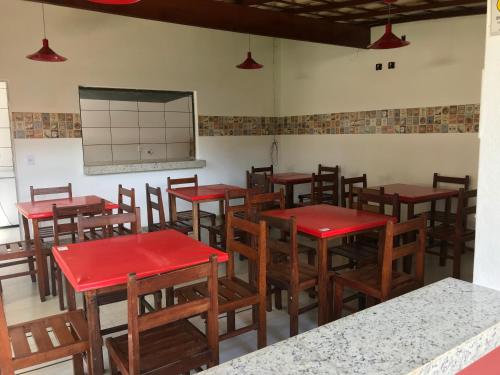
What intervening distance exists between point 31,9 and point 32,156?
1.64 m

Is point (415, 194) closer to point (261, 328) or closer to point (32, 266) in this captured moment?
point (261, 328)

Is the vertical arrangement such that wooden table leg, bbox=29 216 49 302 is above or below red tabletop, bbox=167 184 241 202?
below

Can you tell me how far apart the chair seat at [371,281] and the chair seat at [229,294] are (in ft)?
1.92

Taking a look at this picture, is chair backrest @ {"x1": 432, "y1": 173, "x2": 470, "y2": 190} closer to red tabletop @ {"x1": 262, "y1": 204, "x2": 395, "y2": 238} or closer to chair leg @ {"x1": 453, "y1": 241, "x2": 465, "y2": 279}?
chair leg @ {"x1": 453, "y1": 241, "x2": 465, "y2": 279}

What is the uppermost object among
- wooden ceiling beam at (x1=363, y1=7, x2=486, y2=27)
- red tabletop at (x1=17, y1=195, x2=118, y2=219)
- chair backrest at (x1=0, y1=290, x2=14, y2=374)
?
wooden ceiling beam at (x1=363, y1=7, x2=486, y2=27)

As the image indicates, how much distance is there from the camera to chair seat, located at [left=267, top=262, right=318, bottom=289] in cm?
255

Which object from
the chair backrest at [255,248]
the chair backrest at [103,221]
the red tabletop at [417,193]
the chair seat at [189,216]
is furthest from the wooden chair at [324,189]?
the chair backrest at [103,221]

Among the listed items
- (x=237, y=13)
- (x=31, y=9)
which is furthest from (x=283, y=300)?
(x=31, y=9)

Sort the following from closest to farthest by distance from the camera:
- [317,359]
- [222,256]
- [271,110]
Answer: [317,359], [222,256], [271,110]

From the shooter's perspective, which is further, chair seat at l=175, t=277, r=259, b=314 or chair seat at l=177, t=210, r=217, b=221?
chair seat at l=177, t=210, r=217, b=221

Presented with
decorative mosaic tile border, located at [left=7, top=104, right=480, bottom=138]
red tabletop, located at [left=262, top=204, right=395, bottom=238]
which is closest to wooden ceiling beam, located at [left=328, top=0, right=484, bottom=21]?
decorative mosaic tile border, located at [left=7, top=104, right=480, bottom=138]

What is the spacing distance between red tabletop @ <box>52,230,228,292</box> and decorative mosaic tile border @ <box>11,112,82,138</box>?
2909 mm

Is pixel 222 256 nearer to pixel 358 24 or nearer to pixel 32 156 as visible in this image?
pixel 32 156

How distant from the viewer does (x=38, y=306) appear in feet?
10.5
